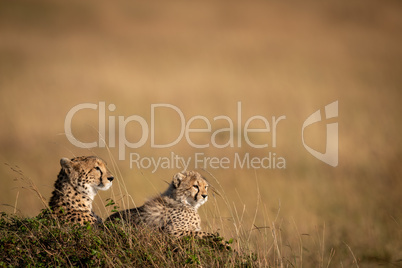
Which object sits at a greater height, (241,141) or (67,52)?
(67,52)

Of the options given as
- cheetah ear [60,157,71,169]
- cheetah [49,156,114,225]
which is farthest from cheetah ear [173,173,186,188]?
cheetah ear [60,157,71,169]

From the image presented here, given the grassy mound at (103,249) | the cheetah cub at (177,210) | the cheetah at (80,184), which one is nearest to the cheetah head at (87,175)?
the cheetah at (80,184)

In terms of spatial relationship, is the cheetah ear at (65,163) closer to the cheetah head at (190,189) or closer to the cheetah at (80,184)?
the cheetah at (80,184)

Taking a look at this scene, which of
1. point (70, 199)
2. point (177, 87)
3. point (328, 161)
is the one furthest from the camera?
point (177, 87)

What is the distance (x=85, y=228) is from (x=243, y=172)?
18.9ft

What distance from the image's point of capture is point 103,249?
4.73 meters

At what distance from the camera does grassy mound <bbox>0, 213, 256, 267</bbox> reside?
15.1 feet

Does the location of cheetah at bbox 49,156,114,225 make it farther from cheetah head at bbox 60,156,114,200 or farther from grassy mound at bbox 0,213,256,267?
grassy mound at bbox 0,213,256,267

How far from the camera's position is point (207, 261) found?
475 cm

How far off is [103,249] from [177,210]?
1.18 meters

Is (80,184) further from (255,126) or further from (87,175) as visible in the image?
(255,126)

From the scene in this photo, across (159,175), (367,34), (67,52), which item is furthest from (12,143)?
(367,34)

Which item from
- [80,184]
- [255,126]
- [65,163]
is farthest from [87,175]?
[255,126]

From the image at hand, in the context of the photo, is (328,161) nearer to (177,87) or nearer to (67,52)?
(177,87)
